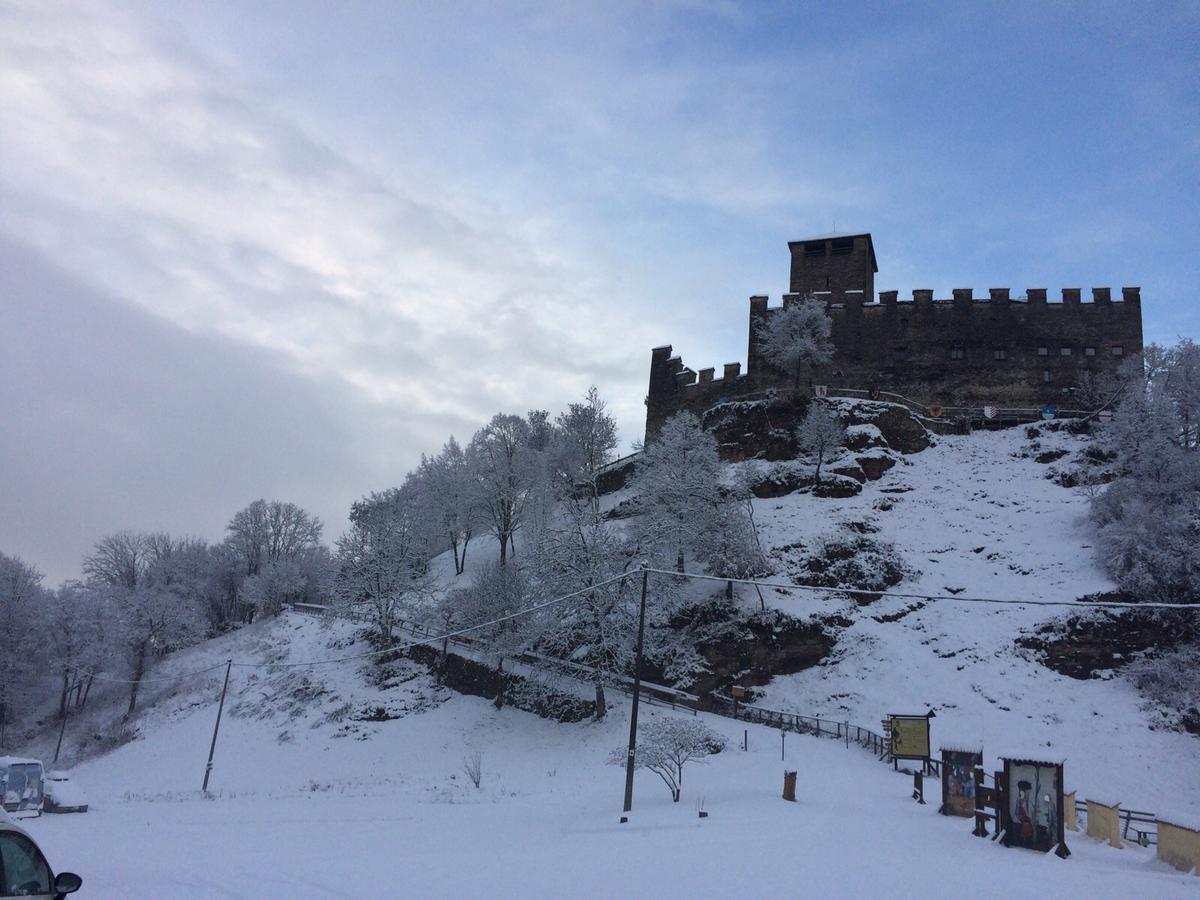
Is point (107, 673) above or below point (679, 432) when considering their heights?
below

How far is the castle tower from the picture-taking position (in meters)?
62.4

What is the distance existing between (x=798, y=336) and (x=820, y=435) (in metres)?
9.90

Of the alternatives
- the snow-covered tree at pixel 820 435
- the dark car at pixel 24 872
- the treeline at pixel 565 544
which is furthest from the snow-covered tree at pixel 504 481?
the dark car at pixel 24 872

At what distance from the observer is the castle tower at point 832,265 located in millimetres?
62375

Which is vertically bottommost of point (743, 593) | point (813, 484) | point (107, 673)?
point (107, 673)

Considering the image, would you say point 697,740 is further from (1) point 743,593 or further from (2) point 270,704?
(2) point 270,704

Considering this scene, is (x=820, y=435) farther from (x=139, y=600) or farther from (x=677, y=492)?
(x=139, y=600)

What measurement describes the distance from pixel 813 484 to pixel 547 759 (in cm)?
2497

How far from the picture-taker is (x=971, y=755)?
17953mm

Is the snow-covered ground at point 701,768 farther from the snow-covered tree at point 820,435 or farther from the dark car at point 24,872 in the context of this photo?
the dark car at point 24,872

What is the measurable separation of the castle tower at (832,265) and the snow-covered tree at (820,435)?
15591mm

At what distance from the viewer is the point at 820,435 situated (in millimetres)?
48375

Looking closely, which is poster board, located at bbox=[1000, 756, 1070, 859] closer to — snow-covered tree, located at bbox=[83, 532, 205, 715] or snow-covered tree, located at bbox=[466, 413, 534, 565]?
snow-covered tree, located at bbox=[466, 413, 534, 565]

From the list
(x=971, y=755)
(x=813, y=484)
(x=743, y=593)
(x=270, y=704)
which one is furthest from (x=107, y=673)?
(x=971, y=755)
